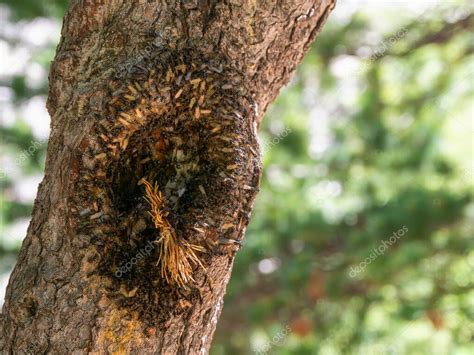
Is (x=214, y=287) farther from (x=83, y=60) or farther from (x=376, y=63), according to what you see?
(x=376, y=63)

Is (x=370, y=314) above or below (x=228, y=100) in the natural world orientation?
below

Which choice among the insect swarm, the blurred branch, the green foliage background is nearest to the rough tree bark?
the insect swarm

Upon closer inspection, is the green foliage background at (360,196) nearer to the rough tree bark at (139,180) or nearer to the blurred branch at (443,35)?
the blurred branch at (443,35)

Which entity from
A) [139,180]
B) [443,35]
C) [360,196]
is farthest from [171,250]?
[443,35]

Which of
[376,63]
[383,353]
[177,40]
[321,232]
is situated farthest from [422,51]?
[177,40]

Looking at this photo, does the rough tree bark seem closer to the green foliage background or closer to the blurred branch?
the green foliage background

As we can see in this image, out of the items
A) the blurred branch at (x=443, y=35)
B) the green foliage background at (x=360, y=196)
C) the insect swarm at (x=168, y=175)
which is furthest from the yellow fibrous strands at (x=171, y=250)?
the blurred branch at (x=443, y=35)

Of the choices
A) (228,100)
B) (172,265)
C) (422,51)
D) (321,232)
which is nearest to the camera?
(172,265)

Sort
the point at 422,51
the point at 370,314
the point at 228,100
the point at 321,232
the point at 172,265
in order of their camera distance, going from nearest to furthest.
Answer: the point at 172,265, the point at 228,100, the point at 321,232, the point at 370,314, the point at 422,51
